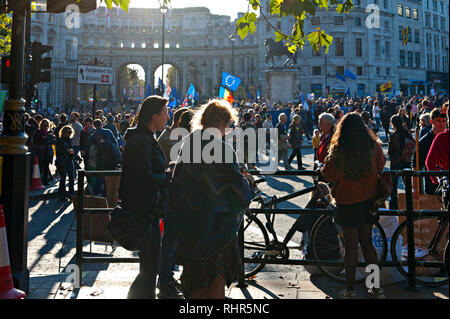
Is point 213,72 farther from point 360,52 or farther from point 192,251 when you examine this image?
point 192,251

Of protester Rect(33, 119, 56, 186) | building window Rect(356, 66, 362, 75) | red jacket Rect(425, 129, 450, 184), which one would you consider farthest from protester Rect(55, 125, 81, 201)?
building window Rect(356, 66, 362, 75)

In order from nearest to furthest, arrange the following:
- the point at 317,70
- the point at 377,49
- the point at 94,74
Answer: the point at 94,74 → the point at 317,70 → the point at 377,49

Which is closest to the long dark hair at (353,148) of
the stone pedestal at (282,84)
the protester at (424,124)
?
the protester at (424,124)

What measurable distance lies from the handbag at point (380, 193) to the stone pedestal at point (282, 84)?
116 ft

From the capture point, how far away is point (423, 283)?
5164 millimetres

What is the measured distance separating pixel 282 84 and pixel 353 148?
35947 millimetres

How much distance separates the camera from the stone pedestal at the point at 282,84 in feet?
130

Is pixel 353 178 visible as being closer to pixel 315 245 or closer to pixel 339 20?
pixel 315 245

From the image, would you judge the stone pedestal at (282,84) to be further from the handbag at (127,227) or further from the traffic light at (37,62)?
the handbag at (127,227)

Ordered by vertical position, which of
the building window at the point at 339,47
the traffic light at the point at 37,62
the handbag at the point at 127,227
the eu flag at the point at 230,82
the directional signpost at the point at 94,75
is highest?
the building window at the point at 339,47

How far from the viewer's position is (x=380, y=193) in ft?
15.8

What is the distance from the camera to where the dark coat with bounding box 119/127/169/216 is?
436cm

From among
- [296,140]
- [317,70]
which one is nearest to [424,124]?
[296,140]
